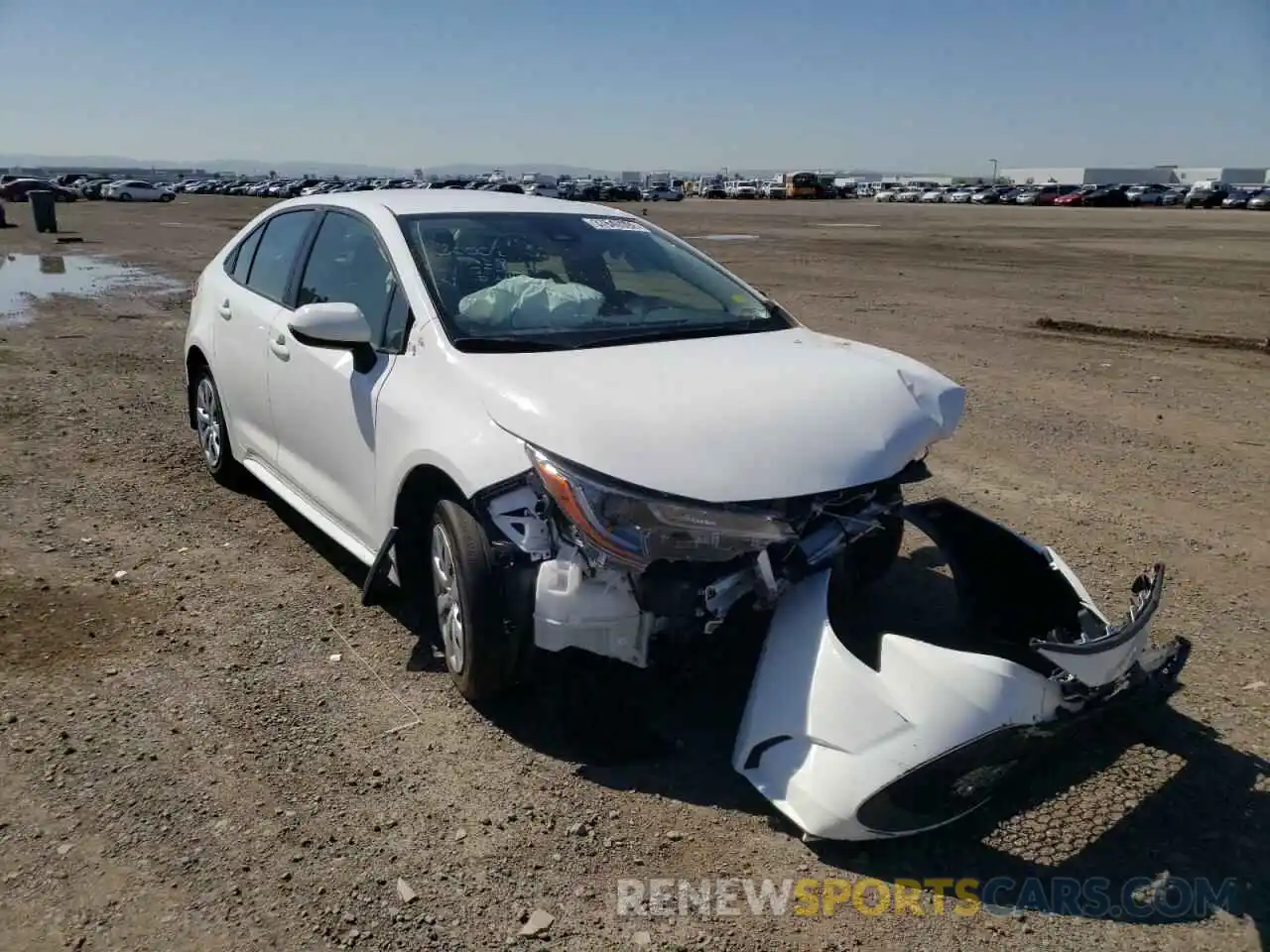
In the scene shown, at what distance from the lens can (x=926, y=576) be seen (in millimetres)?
4973

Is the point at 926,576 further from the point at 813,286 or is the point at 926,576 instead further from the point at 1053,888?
the point at 813,286

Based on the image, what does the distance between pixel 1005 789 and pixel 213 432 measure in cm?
476

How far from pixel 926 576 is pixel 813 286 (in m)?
12.9

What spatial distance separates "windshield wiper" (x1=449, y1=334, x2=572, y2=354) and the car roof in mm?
1020

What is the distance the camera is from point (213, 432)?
6.10m

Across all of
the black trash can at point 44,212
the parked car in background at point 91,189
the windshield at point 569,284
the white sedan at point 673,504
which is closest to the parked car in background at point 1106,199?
the black trash can at point 44,212

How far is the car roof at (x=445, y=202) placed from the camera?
4715mm

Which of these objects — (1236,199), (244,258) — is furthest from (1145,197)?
(244,258)

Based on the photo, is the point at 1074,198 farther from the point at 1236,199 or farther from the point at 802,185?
the point at 802,185

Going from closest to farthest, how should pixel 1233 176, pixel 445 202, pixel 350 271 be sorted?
pixel 350 271, pixel 445 202, pixel 1233 176

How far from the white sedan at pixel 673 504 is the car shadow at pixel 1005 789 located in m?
0.17

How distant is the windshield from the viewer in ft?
13.3

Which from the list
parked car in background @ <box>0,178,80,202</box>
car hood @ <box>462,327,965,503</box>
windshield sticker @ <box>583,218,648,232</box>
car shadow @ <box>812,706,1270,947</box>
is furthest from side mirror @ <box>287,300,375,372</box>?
parked car in background @ <box>0,178,80,202</box>

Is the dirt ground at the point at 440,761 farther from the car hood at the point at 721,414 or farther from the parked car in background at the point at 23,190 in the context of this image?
the parked car in background at the point at 23,190
